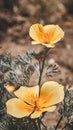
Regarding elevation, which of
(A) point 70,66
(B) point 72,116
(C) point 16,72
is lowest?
(A) point 70,66

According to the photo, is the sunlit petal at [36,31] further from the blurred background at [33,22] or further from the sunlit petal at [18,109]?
the blurred background at [33,22]

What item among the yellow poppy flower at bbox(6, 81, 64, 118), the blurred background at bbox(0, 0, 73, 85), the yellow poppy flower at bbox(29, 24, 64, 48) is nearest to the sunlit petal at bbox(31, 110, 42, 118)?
A: the yellow poppy flower at bbox(6, 81, 64, 118)

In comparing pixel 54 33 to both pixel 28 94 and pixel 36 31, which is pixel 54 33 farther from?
pixel 28 94

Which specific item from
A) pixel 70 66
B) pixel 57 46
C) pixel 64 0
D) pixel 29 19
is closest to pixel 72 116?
pixel 70 66

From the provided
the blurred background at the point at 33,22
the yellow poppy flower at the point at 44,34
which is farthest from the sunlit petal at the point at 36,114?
the blurred background at the point at 33,22

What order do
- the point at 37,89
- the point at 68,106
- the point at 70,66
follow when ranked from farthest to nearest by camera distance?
the point at 70,66 → the point at 68,106 → the point at 37,89

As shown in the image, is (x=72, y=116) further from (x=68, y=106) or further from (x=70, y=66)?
(x=70, y=66)

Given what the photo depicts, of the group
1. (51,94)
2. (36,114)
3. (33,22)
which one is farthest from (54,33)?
(33,22)
